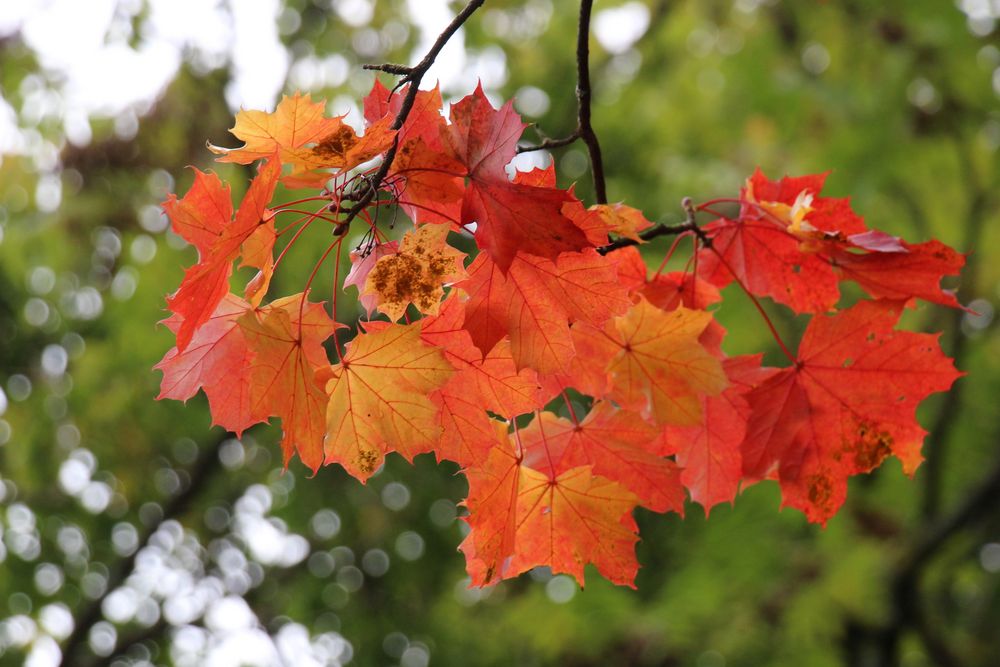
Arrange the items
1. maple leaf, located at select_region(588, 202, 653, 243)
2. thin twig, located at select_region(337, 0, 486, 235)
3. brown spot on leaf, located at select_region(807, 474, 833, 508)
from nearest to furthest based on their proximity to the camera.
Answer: thin twig, located at select_region(337, 0, 486, 235), maple leaf, located at select_region(588, 202, 653, 243), brown spot on leaf, located at select_region(807, 474, 833, 508)

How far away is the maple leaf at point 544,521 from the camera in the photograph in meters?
1.34

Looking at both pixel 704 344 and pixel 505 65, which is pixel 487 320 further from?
pixel 505 65

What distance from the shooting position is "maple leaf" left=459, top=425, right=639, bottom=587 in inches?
52.9

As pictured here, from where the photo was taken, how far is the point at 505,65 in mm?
6105

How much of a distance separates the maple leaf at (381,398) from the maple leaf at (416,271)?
40 mm

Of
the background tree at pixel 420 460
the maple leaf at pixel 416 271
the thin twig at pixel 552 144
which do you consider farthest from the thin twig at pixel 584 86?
the background tree at pixel 420 460

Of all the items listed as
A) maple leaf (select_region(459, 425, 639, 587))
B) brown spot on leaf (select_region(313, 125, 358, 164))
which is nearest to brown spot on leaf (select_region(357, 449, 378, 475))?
maple leaf (select_region(459, 425, 639, 587))

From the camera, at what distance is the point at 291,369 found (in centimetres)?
120

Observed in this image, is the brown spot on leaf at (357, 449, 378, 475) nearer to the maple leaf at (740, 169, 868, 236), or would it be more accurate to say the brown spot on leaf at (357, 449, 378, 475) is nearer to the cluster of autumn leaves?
the cluster of autumn leaves

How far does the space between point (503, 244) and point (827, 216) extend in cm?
64

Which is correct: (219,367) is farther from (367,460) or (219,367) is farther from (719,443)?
(719,443)

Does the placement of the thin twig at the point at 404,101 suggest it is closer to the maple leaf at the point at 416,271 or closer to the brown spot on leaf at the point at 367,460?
the maple leaf at the point at 416,271

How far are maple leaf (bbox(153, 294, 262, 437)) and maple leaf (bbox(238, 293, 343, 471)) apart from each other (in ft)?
0.34

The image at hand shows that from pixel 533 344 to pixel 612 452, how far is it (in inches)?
13.4
